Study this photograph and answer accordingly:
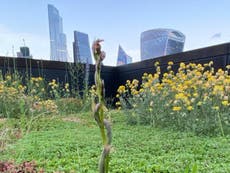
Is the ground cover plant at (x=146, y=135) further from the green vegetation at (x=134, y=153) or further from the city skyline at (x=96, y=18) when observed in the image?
the city skyline at (x=96, y=18)

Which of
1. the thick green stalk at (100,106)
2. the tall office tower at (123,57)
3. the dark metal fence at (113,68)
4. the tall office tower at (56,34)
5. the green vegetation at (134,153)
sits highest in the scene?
the tall office tower at (56,34)

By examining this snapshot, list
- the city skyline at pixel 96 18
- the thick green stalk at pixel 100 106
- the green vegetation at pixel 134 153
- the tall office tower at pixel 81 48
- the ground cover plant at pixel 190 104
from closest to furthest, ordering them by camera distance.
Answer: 1. the thick green stalk at pixel 100 106
2. the green vegetation at pixel 134 153
3. the ground cover plant at pixel 190 104
4. the city skyline at pixel 96 18
5. the tall office tower at pixel 81 48

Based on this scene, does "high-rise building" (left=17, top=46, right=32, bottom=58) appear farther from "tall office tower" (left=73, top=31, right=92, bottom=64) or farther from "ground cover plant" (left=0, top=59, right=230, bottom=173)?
"ground cover plant" (left=0, top=59, right=230, bottom=173)

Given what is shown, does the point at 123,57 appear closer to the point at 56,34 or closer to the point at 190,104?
the point at 56,34

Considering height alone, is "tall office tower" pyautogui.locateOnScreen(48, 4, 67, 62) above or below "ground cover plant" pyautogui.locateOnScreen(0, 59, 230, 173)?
above

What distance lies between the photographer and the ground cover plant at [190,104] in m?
3.35

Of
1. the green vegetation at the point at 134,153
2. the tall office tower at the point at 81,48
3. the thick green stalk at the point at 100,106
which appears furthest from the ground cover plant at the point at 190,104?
the thick green stalk at the point at 100,106

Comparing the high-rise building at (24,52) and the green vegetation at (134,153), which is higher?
the high-rise building at (24,52)

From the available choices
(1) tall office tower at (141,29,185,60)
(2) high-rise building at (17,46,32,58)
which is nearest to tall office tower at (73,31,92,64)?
(2) high-rise building at (17,46,32,58)

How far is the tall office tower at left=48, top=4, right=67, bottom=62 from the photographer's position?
610cm

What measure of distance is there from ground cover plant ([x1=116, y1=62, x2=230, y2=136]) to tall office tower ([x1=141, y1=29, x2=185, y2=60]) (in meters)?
2.77

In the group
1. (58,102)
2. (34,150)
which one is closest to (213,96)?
(34,150)

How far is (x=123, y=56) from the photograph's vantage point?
7527 millimetres

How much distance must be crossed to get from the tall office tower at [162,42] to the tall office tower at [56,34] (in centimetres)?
213
